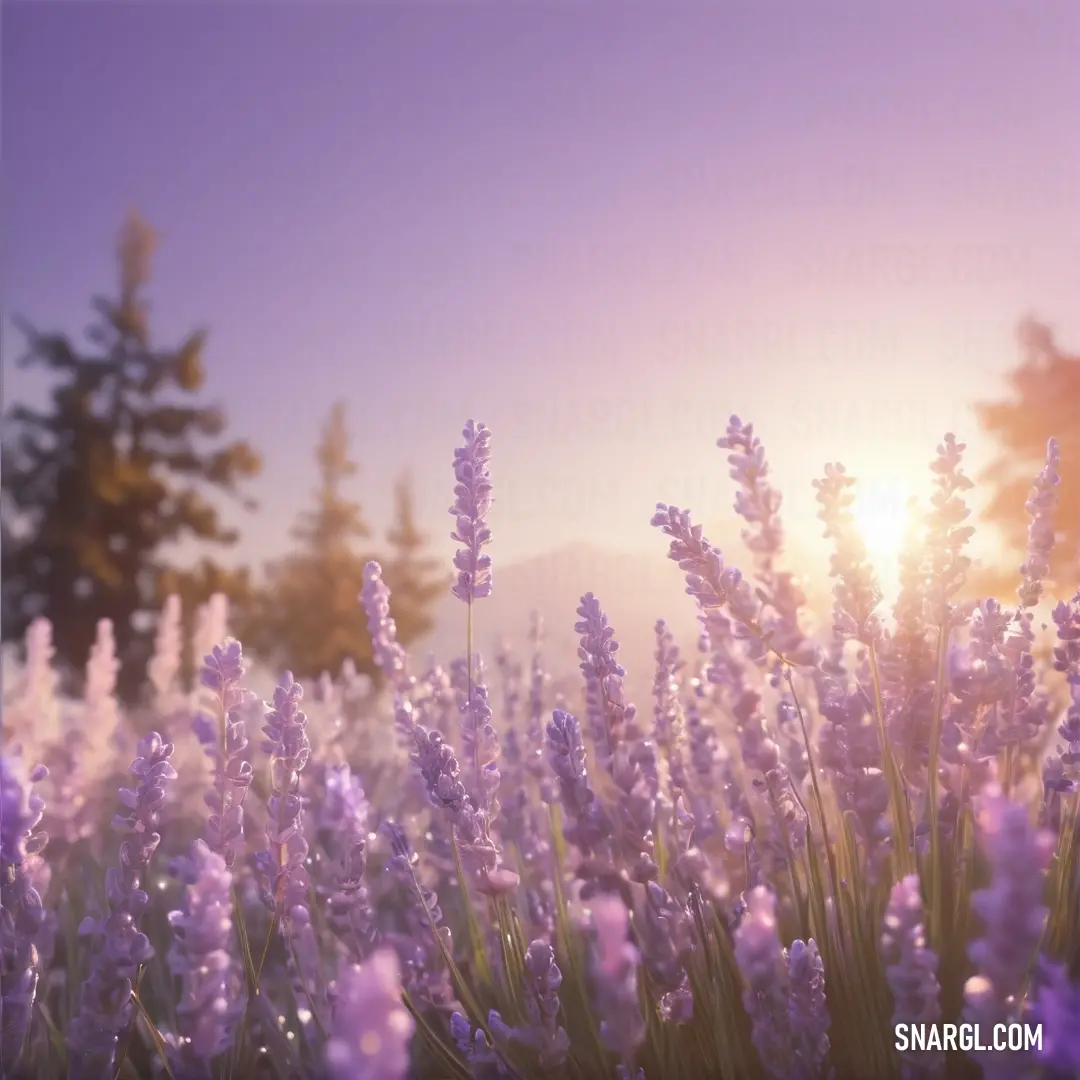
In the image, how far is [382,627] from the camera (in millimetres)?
2152

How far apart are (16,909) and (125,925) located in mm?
195

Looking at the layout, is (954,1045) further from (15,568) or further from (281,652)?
(281,652)

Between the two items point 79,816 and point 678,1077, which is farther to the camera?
point 79,816

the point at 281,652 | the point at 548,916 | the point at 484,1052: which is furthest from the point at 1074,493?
the point at 281,652

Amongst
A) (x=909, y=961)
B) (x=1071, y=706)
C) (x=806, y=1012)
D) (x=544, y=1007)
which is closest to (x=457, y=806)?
(x=544, y=1007)

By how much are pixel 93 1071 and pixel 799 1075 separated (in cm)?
108

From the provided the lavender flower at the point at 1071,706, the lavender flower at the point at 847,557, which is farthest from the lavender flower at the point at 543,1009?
the lavender flower at the point at 1071,706

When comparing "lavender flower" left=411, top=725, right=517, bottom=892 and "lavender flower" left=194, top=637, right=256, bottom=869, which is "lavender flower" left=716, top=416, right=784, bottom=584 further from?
"lavender flower" left=194, top=637, right=256, bottom=869

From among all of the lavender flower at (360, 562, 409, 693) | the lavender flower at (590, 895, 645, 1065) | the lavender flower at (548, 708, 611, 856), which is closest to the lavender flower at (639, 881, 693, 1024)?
the lavender flower at (548, 708, 611, 856)

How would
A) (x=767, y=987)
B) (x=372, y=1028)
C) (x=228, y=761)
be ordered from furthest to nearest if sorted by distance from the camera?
1. (x=228, y=761)
2. (x=767, y=987)
3. (x=372, y=1028)

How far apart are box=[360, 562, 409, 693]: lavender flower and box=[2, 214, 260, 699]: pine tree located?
12.3 m

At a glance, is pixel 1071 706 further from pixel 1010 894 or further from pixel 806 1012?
pixel 1010 894

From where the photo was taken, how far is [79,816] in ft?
10.8

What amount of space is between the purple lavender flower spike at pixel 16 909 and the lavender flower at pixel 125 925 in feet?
0.33
